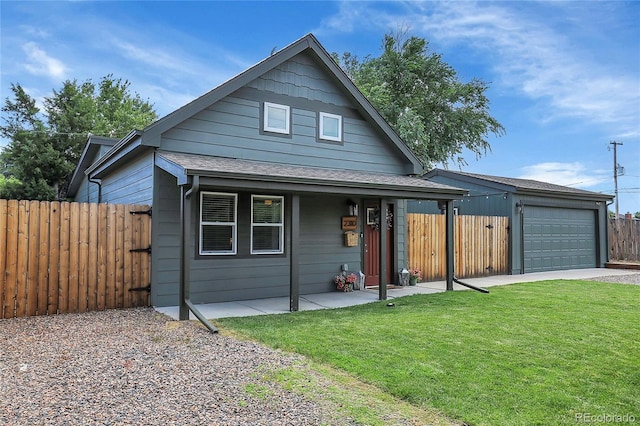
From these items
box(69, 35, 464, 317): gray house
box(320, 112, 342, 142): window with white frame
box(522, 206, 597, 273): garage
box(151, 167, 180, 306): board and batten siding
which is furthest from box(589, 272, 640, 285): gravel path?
box(151, 167, 180, 306): board and batten siding

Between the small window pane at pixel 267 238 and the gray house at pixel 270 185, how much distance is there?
21mm

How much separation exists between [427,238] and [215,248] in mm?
5902

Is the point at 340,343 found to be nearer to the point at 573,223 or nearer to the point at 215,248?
the point at 215,248

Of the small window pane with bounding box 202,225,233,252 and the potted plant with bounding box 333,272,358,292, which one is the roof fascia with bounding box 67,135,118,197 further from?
the potted plant with bounding box 333,272,358,292

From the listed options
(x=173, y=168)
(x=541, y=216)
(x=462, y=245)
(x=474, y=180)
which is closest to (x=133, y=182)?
(x=173, y=168)

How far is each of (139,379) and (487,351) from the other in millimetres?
3584

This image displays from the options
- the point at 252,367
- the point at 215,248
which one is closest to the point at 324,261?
the point at 215,248

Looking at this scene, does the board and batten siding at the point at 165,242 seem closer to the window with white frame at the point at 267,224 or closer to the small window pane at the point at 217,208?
the small window pane at the point at 217,208

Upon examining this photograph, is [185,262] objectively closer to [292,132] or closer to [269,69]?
[292,132]

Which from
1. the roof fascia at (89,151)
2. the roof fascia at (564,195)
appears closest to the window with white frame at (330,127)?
the roof fascia at (89,151)

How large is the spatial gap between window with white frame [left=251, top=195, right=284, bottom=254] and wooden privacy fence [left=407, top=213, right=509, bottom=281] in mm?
3763

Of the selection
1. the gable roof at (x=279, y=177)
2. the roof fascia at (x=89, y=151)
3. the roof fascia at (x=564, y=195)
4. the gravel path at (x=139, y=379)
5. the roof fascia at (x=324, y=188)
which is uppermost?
the roof fascia at (x=89, y=151)

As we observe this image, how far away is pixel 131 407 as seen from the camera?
3283mm

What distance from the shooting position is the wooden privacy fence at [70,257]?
652 cm
